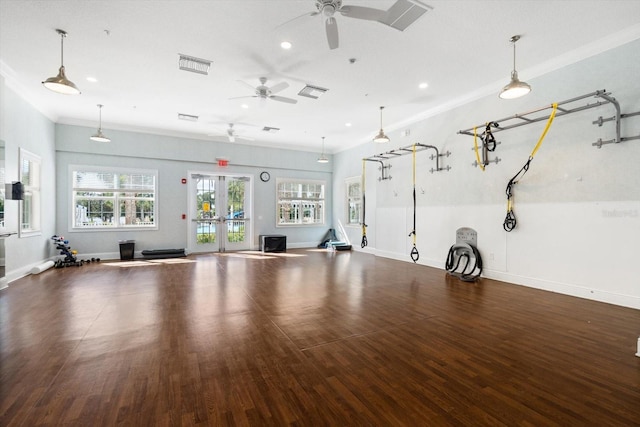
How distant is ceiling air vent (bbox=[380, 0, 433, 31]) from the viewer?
3.30 metres

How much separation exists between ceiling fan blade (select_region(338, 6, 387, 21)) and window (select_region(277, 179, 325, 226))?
7690 mm

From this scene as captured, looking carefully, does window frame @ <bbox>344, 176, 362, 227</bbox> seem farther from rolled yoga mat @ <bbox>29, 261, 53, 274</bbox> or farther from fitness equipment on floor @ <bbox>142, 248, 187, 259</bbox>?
rolled yoga mat @ <bbox>29, 261, 53, 274</bbox>

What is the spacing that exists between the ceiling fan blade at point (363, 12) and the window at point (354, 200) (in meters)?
6.78

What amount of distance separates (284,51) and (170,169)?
20.5ft

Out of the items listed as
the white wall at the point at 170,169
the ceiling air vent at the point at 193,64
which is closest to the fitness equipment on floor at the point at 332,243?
the white wall at the point at 170,169

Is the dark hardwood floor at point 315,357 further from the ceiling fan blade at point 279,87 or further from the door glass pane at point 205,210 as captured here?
the door glass pane at point 205,210

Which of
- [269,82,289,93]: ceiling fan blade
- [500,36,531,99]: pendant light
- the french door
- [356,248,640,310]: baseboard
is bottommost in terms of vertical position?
[356,248,640,310]: baseboard

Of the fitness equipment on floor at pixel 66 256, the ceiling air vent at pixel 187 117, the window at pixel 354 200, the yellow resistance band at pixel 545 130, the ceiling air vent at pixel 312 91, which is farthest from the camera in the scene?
the window at pixel 354 200

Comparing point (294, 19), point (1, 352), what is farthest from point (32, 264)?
point (294, 19)

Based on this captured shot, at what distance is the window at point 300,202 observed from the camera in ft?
35.0

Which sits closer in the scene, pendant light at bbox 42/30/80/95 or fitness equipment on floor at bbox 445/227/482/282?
pendant light at bbox 42/30/80/95

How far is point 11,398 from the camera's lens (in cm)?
199

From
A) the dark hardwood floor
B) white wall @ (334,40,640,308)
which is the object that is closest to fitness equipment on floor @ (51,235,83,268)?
the dark hardwood floor

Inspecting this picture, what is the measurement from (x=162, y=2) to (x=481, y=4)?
3.77 m
